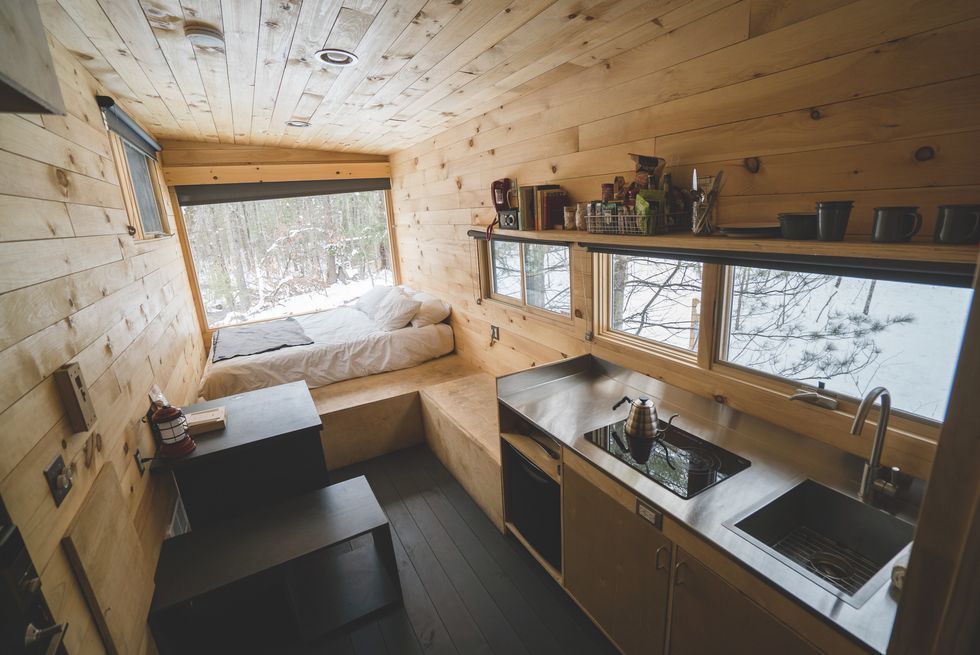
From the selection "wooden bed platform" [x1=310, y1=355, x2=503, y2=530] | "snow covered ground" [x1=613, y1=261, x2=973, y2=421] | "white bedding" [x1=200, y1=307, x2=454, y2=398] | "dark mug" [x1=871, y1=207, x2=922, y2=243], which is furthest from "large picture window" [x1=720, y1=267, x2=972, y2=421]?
"white bedding" [x1=200, y1=307, x2=454, y2=398]

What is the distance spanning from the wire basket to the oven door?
104 centimetres

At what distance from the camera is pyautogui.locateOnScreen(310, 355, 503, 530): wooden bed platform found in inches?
107

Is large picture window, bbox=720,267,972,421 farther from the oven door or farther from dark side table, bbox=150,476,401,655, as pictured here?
dark side table, bbox=150,476,401,655

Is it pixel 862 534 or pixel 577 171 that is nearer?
pixel 862 534

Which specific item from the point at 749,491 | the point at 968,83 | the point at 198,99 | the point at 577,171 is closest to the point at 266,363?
the point at 198,99

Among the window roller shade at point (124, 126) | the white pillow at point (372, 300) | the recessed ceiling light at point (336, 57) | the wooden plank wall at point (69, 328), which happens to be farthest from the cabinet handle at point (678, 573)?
the white pillow at point (372, 300)

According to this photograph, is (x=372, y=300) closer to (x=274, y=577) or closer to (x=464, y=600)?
(x=274, y=577)

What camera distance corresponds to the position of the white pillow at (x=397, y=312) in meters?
3.84

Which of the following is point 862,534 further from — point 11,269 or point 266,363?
point 266,363

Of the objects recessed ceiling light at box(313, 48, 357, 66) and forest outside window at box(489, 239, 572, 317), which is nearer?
recessed ceiling light at box(313, 48, 357, 66)

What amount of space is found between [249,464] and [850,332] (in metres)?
2.34

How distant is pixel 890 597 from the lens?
3.21ft

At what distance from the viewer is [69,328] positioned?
4.38 feet

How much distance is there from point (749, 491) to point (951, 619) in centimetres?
78
